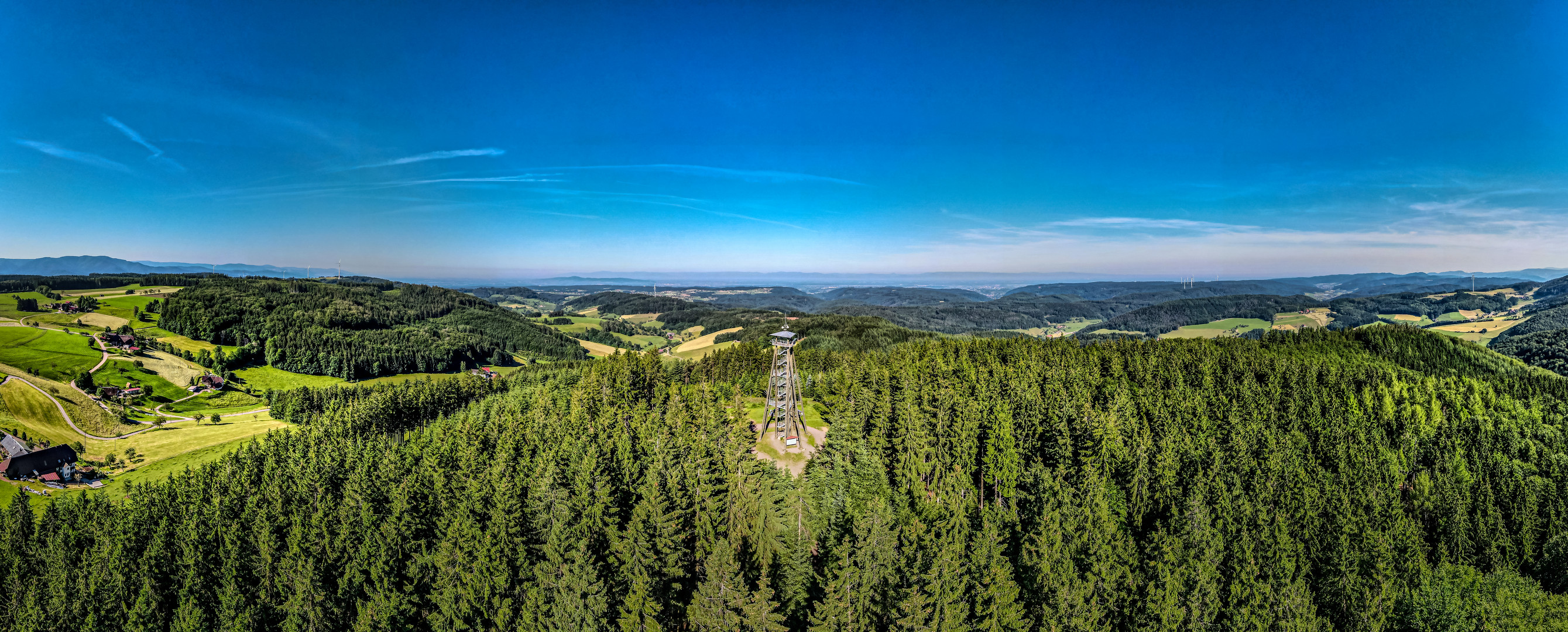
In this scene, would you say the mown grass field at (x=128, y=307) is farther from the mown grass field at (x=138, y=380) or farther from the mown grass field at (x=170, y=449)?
the mown grass field at (x=170, y=449)

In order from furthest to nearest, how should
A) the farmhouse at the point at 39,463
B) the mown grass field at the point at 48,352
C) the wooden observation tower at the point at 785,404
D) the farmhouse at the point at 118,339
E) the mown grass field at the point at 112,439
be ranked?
1. the farmhouse at the point at 118,339
2. the mown grass field at the point at 48,352
3. the mown grass field at the point at 112,439
4. the farmhouse at the point at 39,463
5. the wooden observation tower at the point at 785,404

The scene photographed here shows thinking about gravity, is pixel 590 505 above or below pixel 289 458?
above

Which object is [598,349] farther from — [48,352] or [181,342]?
[48,352]

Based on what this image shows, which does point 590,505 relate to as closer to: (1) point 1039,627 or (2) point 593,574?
(2) point 593,574

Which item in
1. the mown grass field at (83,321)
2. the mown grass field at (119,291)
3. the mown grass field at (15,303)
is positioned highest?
the mown grass field at (119,291)

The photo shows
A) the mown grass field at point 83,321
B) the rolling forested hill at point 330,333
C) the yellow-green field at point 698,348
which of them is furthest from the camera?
the yellow-green field at point 698,348

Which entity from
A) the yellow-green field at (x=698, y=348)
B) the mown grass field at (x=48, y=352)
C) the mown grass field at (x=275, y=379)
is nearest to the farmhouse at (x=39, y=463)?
the mown grass field at (x=48, y=352)

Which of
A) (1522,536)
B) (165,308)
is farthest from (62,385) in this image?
(1522,536)
